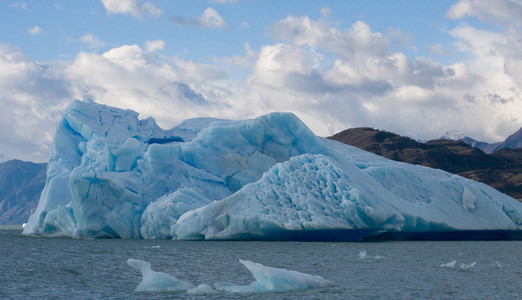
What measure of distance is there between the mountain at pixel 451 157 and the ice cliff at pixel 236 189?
159ft

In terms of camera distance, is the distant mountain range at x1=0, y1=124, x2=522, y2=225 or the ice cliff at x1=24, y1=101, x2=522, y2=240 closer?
the ice cliff at x1=24, y1=101, x2=522, y2=240

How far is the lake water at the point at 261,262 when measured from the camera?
13672 millimetres

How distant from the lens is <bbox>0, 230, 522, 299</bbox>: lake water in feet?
44.9

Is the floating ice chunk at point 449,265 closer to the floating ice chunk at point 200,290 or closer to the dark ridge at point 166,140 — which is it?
the floating ice chunk at point 200,290

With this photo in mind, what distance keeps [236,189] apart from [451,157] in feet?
219

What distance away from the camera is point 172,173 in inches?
1256

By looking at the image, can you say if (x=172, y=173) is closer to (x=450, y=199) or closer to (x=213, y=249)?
(x=213, y=249)

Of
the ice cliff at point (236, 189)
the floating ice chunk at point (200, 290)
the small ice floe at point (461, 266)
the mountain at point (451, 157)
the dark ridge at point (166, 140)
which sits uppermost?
the mountain at point (451, 157)

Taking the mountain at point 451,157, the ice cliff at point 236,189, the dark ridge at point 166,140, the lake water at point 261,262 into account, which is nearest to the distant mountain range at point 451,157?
the mountain at point 451,157

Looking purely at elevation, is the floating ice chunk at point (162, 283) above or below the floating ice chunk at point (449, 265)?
below

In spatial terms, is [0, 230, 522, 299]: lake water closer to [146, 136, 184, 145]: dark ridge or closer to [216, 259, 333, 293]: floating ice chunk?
[216, 259, 333, 293]: floating ice chunk

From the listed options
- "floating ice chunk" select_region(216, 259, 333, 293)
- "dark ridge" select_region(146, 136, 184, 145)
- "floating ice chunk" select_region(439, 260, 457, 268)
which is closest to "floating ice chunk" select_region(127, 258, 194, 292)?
"floating ice chunk" select_region(216, 259, 333, 293)

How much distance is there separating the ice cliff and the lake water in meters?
1.33

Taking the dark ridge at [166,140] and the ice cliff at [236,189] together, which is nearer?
the ice cliff at [236,189]
